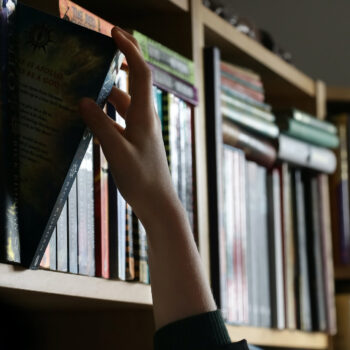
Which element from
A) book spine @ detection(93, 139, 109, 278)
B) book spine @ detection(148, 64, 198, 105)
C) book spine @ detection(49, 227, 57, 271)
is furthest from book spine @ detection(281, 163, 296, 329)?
book spine @ detection(49, 227, 57, 271)

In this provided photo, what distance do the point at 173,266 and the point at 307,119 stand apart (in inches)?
34.5

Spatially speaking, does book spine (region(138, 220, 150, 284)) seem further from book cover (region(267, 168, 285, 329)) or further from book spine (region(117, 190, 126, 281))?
book cover (region(267, 168, 285, 329))

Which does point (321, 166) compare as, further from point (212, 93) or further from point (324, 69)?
point (324, 69)

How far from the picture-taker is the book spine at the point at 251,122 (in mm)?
1456

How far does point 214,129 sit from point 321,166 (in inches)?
19.1

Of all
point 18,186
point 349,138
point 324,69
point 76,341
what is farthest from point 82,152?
point 324,69

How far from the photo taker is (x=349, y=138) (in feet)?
6.50

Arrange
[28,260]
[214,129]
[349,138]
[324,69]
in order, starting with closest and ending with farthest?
1. [28,260]
2. [214,129]
3. [349,138]
4. [324,69]

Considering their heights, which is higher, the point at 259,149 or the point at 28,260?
the point at 259,149

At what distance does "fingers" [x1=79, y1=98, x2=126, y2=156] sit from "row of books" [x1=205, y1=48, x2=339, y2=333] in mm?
486

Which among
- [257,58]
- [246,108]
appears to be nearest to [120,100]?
[246,108]

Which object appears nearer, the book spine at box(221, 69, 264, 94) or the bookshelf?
the bookshelf

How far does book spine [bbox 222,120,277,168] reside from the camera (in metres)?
1.46

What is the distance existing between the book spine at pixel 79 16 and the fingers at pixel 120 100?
0.33ft
